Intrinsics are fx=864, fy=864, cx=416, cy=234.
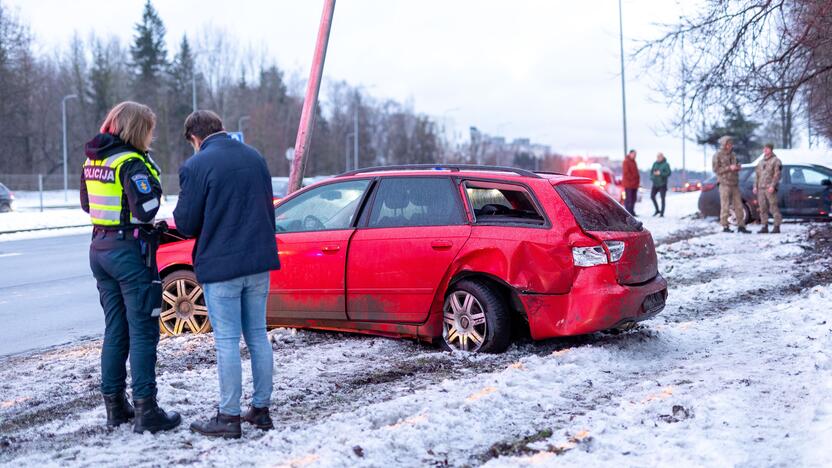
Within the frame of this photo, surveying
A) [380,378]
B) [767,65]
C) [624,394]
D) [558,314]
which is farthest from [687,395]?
[767,65]

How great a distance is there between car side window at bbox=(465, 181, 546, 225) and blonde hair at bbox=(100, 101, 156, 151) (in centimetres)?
288

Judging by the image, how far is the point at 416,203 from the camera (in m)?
7.12

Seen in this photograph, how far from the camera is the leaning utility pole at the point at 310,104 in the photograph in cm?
1151

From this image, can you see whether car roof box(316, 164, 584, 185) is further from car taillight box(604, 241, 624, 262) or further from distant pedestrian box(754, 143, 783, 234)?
distant pedestrian box(754, 143, 783, 234)

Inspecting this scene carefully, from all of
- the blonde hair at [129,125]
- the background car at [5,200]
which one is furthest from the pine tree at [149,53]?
the blonde hair at [129,125]

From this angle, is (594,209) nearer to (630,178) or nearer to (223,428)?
(223,428)

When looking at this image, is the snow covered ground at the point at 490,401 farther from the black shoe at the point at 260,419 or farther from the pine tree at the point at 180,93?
the pine tree at the point at 180,93

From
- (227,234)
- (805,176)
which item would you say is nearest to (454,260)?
(227,234)

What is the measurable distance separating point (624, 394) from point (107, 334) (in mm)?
3152

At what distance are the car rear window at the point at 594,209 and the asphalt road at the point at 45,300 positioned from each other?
4.90 metres

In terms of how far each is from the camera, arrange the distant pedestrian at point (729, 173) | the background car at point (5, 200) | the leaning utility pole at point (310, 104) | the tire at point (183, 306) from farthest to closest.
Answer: the background car at point (5, 200) < the distant pedestrian at point (729, 173) < the leaning utility pole at point (310, 104) < the tire at point (183, 306)

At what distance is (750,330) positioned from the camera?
768cm

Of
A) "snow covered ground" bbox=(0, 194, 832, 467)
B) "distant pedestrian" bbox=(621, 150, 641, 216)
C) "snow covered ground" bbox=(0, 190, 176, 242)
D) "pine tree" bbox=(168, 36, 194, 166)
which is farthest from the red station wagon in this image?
"pine tree" bbox=(168, 36, 194, 166)

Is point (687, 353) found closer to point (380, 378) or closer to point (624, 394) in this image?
point (624, 394)
